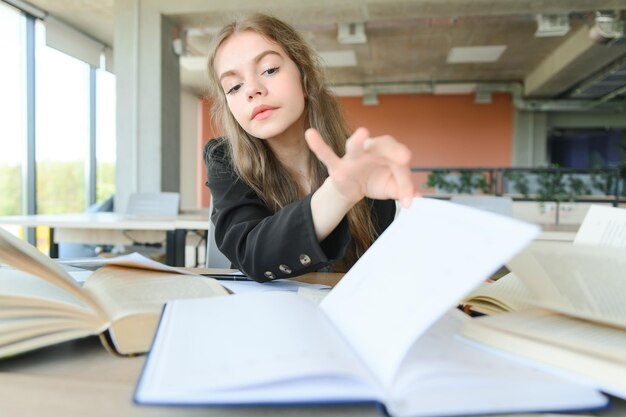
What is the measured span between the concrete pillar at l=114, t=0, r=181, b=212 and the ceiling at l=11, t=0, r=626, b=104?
8.0 inches

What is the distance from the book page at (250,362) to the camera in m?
0.30

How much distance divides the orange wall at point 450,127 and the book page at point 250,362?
32.8 ft

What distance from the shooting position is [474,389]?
323 millimetres

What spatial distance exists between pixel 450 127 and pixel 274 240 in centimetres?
1021

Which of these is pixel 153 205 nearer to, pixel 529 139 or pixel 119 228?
pixel 119 228

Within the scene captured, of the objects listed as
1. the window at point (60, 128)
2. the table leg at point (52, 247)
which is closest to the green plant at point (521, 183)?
the table leg at point (52, 247)

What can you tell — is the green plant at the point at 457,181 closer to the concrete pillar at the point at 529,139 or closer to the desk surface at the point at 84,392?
the concrete pillar at the point at 529,139

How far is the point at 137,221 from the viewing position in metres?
2.42

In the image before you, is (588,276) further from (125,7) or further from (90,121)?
(90,121)

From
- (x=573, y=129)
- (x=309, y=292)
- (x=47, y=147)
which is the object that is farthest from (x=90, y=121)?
(x=573, y=129)

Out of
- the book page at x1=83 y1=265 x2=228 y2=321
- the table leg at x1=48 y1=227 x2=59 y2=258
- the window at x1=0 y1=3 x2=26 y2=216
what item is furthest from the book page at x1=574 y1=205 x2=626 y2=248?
the window at x1=0 y1=3 x2=26 y2=216

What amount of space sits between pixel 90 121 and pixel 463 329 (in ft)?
22.6

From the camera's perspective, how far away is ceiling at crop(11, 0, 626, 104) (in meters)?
4.61

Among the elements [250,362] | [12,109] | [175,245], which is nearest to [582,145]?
[175,245]
